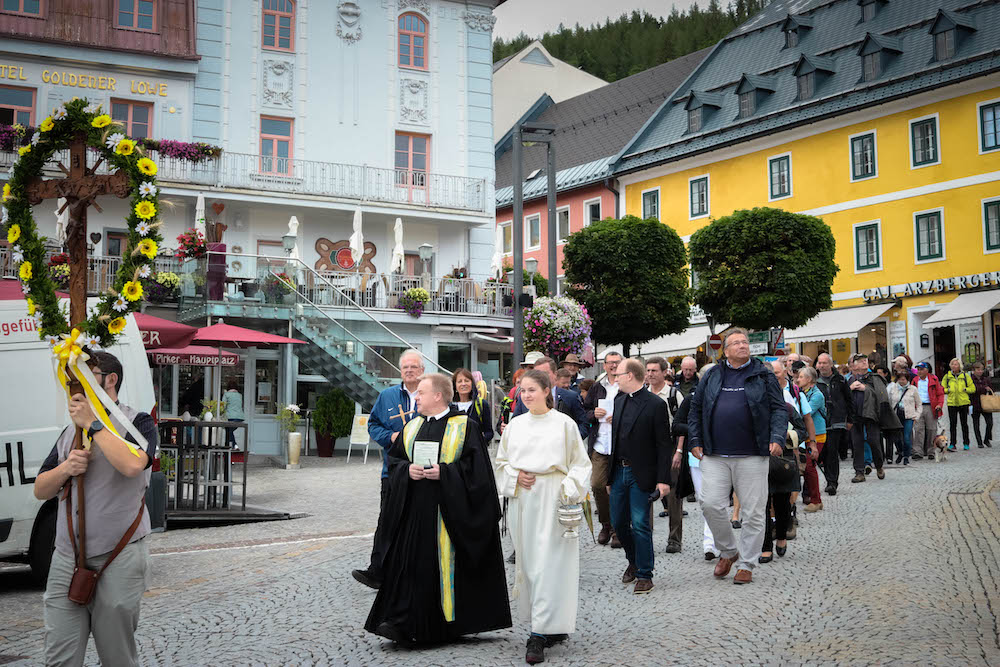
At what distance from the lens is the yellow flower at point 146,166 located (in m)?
6.06

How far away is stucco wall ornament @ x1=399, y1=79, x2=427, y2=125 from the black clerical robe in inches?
996

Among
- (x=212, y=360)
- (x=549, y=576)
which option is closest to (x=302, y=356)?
(x=212, y=360)

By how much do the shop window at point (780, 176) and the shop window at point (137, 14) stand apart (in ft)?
78.9

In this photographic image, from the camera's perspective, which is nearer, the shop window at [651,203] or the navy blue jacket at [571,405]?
the navy blue jacket at [571,405]

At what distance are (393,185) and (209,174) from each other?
16.8 feet

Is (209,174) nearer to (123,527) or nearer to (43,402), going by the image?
(43,402)

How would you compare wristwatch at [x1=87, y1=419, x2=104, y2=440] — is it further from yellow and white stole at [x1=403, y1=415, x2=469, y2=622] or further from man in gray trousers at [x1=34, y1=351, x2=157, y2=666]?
yellow and white stole at [x1=403, y1=415, x2=469, y2=622]

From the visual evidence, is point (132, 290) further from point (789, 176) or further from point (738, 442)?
point (789, 176)

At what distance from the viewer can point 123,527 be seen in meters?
4.88

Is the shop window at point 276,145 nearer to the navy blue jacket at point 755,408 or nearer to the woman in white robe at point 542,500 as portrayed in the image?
the navy blue jacket at point 755,408

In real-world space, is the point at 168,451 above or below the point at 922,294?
below

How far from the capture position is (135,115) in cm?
2822

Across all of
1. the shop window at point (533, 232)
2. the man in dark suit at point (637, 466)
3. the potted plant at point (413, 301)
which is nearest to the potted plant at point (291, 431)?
the potted plant at point (413, 301)

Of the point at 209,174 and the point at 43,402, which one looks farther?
the point at 209,174
